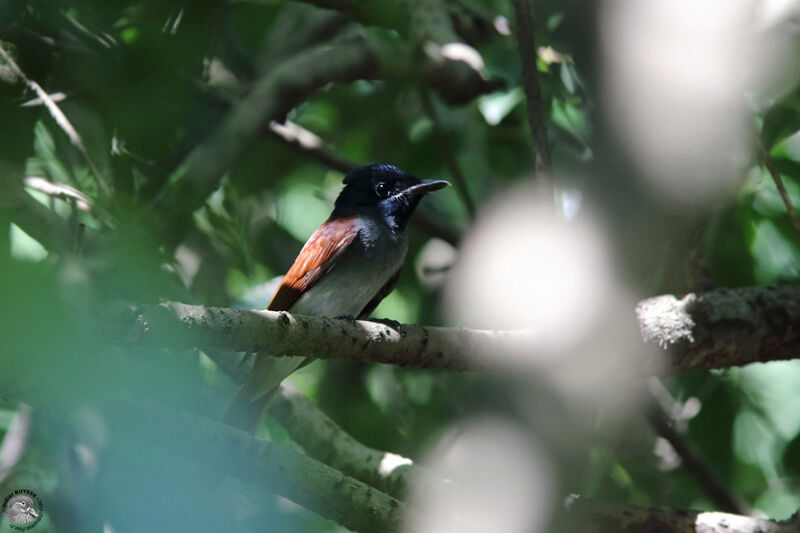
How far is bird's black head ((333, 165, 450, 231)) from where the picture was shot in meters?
4.55

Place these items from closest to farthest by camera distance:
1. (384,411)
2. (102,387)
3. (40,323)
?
Result: 1. (40,323)
2. (102,387)
3. (384,411)

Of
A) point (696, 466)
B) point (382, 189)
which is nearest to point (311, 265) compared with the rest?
point (382, 189)

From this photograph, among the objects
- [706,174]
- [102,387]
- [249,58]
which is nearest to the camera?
[102,387]

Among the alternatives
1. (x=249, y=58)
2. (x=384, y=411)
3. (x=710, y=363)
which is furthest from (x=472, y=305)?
(x=249, y=58)

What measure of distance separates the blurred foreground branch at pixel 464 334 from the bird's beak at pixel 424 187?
123cm

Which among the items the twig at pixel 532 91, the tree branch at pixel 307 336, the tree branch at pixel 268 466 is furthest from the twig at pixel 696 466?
the tree branch at pixel 268 466

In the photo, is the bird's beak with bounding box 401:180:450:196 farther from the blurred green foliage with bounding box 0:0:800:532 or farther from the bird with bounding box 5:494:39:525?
the bird with bounding box 5:494:39:525

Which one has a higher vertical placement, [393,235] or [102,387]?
[393,235]

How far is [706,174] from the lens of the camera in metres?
3.51

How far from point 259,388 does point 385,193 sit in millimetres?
1319

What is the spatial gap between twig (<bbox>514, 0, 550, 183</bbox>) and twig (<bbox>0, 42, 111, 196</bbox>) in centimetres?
187

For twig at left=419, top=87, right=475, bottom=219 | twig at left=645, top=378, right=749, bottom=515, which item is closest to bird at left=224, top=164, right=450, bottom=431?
twig at left=419, top=87, right=475, bottom=219

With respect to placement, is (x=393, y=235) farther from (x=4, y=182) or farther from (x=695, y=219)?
(x=4, y=182)

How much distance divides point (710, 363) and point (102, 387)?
324 centimetres
